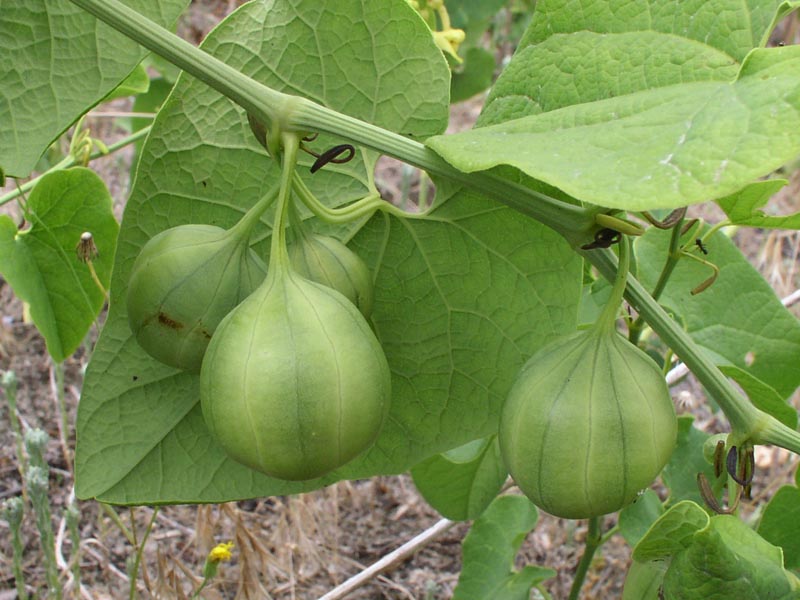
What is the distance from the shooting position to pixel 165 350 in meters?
0.92

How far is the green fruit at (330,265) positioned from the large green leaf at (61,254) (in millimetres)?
636

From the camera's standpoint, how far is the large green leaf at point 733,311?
1.43m

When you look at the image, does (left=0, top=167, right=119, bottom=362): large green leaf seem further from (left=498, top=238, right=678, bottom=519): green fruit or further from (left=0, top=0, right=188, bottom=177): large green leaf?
(left=498, top=238, right=678, bottom=519): green fruit

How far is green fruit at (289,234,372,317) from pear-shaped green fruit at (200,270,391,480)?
12 centimetres

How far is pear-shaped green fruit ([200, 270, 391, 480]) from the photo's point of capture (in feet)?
2.38

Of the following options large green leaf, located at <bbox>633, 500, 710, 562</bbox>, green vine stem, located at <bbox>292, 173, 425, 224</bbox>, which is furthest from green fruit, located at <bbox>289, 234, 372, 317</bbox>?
large green leaf, located at <bbox>633, 500, 710, 562</bbox>

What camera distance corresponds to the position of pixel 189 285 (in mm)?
881

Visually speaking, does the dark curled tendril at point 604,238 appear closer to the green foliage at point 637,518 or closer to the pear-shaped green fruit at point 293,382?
the pear-shaped green fruit at point 293,382

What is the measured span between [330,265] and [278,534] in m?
1.10

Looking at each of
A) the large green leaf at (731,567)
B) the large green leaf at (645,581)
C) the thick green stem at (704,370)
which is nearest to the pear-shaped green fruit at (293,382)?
the thick green stem at (704,370)

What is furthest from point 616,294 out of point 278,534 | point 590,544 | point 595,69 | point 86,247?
point 278,534

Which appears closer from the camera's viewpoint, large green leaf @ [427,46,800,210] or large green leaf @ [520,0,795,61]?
large green leaf @ [427,46,800,210]

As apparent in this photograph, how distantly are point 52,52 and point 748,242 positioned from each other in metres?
2.74

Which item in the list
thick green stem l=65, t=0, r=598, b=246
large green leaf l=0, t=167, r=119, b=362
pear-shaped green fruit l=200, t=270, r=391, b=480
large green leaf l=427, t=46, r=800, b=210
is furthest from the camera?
large green leaf l=0, t=167, r=119, b=362
